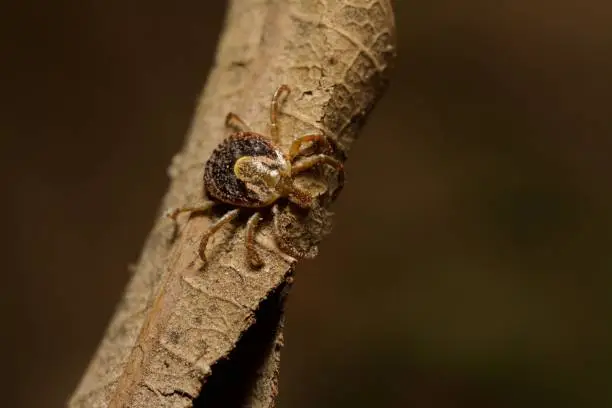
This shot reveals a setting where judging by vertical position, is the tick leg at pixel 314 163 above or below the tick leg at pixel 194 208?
above

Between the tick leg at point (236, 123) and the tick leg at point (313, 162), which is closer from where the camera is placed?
the tick leg at point (313, 162)

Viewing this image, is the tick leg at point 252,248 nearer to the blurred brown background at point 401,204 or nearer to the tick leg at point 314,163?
the tick leg at point 314,163

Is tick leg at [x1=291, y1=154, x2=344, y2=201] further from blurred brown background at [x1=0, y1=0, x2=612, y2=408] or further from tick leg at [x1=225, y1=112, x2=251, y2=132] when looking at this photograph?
blurred brown background at [x1=0, y1=0, x2=612, y2=408]

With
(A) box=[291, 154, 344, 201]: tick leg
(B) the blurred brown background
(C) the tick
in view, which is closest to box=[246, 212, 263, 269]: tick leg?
(C) the tick

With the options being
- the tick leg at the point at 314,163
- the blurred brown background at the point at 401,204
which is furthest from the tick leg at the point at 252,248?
the blurred brown background at the point at 401,204

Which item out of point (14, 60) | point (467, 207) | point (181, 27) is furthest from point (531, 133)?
point (14, 60)

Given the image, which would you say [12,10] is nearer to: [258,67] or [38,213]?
[38,213]

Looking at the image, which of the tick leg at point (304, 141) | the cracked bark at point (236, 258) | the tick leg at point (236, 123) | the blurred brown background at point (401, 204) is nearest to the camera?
the cracked bark at point (236, 258)
